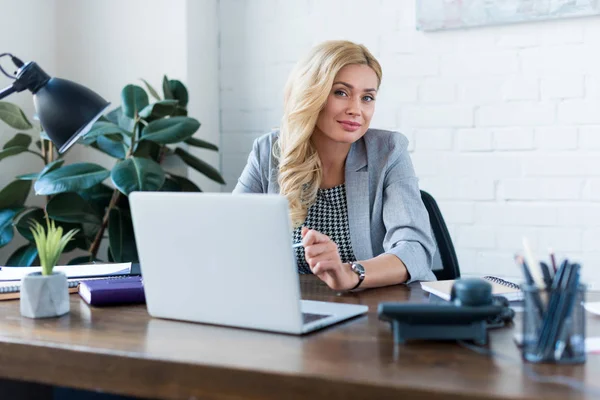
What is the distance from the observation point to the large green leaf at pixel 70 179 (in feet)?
8.25

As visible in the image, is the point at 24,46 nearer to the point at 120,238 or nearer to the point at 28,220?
the point at 28,220

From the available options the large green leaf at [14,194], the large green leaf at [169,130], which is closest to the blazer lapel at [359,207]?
the large green leaf at [169,130]

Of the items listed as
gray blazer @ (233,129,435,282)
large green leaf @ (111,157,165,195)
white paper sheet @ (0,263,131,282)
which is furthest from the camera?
large green leaf @ (111,157,165,195)

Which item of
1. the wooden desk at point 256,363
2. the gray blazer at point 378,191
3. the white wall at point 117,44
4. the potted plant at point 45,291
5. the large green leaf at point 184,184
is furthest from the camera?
the white wall at point 117,44

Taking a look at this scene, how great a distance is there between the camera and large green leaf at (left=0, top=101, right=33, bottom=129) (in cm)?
271

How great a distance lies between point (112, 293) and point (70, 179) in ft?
4.08

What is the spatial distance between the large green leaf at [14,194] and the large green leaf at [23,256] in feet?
0.52

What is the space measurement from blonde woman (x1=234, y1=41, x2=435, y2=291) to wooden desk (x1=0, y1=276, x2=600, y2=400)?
712 millimetres

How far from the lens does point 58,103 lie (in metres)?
1.53

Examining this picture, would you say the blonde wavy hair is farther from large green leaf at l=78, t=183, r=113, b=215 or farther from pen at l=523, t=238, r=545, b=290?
pen at l=523, t=238, r=545, b=290

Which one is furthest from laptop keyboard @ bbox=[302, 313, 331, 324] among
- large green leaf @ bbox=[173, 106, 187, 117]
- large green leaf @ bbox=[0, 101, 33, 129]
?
large green leaf @ bbox=[0, 101, 33, 129]

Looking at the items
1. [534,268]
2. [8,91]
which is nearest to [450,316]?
[534,268]

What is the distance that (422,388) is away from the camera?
2.81 feet

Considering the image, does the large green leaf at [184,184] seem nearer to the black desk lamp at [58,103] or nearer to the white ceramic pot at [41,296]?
the black desk lamp at [58,103]
